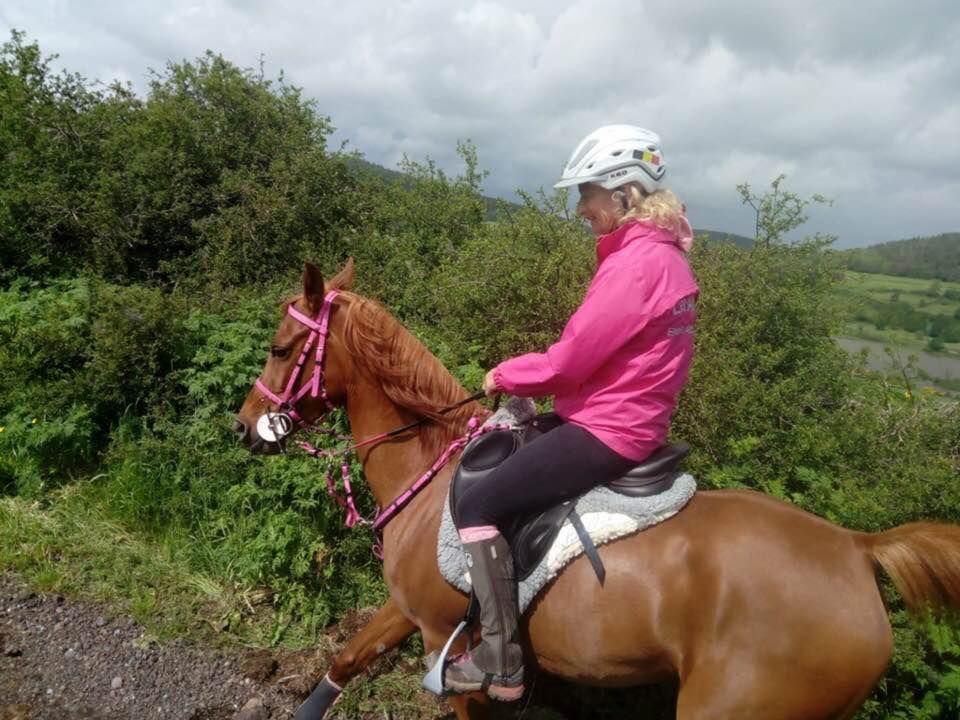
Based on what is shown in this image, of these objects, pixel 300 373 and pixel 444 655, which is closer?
pixel 444 655

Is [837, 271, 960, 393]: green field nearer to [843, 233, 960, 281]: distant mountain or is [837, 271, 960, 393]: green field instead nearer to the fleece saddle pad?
the fleece saddle pad

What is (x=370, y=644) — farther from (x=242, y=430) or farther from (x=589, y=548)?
(x=589, y=548)

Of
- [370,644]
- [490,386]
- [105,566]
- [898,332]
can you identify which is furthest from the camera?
[898,332]

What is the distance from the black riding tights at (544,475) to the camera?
2674mm

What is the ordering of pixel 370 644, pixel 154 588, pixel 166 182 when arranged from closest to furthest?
1. pixel 370 644
2. pixel 154 588
3. pixel 166 182

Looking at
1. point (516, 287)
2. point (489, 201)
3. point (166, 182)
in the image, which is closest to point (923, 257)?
point (489, 201)

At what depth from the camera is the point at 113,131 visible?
363 inches

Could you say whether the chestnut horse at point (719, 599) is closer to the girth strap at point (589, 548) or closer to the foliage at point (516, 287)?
the girth strap at point (589, 548)

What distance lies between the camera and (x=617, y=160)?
2600mm

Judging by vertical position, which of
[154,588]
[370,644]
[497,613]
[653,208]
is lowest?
[154,588]

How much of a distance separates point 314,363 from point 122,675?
255 cm

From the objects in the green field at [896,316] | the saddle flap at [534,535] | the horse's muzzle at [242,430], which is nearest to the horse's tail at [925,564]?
the saddle flap at [534,535]

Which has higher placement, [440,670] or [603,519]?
[603,519]

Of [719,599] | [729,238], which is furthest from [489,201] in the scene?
[719,599]
